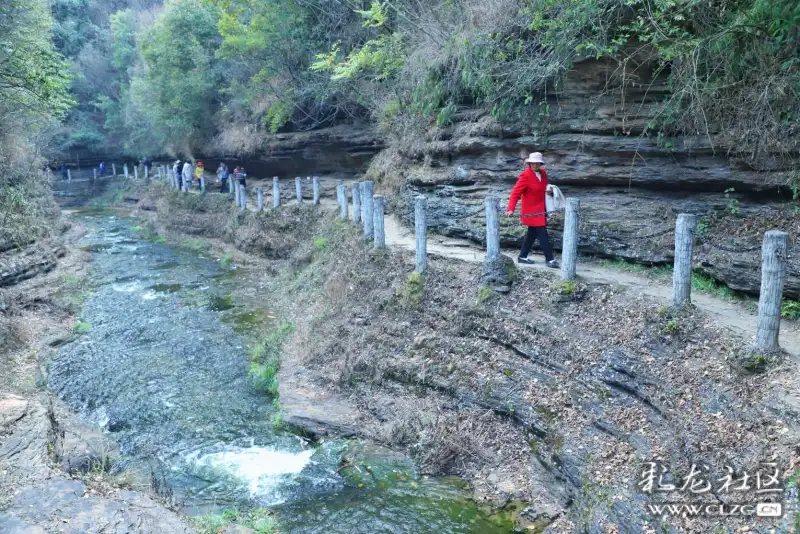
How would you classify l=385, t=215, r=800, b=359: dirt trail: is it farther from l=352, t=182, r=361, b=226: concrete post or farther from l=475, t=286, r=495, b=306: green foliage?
l=352, t=182, r=361, b=226: concrete post

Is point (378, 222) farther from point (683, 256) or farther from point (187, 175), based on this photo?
point (187, 175)

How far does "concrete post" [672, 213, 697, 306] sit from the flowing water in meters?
3.36

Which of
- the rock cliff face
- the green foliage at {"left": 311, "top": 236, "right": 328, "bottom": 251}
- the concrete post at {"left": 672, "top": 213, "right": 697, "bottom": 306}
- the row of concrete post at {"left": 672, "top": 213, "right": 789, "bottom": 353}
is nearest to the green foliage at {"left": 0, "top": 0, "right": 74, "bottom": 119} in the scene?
the green foliage at {"left": 311, "top": 236, "right": 328, "bottom": 251}

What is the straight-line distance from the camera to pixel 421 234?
404 inches

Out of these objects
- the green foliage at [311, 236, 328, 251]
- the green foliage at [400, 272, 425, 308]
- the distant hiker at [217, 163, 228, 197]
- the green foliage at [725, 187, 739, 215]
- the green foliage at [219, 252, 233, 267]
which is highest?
the distant hiker at [217, 163, 228, 197]

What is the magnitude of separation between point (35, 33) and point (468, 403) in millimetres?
15325

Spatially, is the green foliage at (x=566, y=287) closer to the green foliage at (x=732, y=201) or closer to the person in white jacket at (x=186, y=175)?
the green foliage at (x=732, y=201)

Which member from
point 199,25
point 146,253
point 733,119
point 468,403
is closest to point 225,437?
point 468,403

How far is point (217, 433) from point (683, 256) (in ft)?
23.4

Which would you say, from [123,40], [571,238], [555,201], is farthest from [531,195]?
[123,40]

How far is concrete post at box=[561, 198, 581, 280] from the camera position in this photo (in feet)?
26.7

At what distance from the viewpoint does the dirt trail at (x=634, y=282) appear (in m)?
6.16

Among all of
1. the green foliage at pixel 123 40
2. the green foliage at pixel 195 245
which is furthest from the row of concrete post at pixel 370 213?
the green foliage at pixel 123 40

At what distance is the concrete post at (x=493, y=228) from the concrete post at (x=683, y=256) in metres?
2.92
